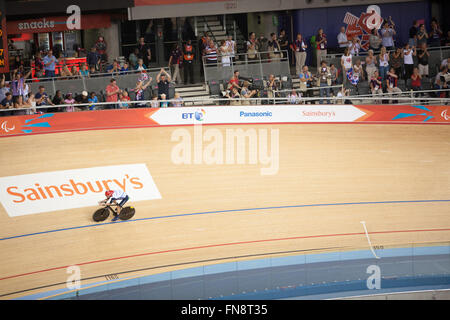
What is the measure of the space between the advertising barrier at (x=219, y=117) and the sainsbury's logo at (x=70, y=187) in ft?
4.73

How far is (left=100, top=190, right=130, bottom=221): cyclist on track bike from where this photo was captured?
29.8ft

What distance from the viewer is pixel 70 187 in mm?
9852

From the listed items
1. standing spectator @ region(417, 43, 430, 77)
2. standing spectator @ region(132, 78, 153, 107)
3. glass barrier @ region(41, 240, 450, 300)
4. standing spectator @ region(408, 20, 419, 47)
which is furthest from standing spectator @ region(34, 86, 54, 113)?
standing spectator @ region(408, 20, 419, 47)

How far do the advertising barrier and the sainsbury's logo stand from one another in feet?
4.73

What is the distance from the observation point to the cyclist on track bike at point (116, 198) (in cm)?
909

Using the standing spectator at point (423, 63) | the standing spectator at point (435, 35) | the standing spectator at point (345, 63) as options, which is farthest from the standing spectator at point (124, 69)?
the standing spectator at point (435, 35)

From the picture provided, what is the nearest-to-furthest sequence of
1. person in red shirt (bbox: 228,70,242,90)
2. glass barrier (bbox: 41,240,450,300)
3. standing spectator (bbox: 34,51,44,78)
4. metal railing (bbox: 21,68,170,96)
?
glass barrier (bbox: 41,240,450,300), metal railing (bbox: 21,68,170,96), person in red shirt (bbox: 228,70,242,90), standing spectator (bbox: 34,51,44,78)

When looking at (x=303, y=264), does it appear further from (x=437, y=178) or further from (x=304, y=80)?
(x=304, y=80)

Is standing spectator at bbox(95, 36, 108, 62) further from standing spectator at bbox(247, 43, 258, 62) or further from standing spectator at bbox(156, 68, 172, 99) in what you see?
standing spectator at bbox(247, 43, 258, 62)

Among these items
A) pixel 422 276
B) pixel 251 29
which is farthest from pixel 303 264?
pixel 251 29

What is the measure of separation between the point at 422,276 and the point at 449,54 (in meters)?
9.52

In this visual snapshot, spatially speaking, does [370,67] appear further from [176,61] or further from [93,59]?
[93,59]

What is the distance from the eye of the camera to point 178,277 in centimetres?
788

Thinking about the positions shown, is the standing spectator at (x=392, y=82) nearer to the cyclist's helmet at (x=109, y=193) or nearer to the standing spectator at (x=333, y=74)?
the standing spectator at (x=333, y=74)
